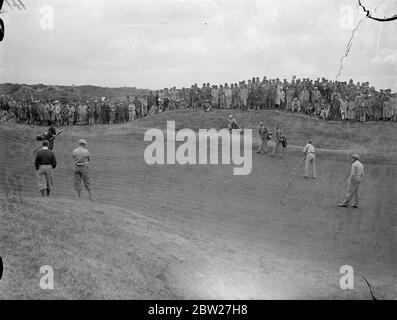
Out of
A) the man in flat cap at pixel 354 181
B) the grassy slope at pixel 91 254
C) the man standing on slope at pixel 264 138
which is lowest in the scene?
the grassy slope at pixel 91 254

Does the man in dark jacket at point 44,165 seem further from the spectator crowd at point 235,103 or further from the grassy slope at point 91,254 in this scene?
the spectator crowd at point 235,103

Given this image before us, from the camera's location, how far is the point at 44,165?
14.7 metres

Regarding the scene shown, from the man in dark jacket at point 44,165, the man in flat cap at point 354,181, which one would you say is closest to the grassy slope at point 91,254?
the man in dark jacket at point 44,165

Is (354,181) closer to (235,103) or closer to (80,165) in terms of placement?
(80,165)

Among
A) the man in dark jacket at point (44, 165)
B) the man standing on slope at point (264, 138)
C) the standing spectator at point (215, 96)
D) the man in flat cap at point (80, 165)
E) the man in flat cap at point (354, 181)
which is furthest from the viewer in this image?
the standing spectator at point (215, 96)

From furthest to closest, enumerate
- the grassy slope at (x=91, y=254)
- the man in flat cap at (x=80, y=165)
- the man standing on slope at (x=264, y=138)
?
the man standing on slope at (x=264, y=138), the man in flat cap at (x=80, y=165), the grassy slope at (x=91, y=254)

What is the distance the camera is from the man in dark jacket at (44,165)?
14.6 m

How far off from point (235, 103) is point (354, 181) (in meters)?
11.7

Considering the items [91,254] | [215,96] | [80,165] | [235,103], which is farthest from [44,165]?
[215,96]

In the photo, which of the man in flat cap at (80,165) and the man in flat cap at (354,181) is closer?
the man in flat cap at (80,165)

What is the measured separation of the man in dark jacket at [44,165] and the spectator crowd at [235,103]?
7985mm

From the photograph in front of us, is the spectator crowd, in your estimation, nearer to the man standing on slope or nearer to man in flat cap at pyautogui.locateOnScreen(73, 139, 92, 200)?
the man standing on slope

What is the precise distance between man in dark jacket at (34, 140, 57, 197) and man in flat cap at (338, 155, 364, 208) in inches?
326

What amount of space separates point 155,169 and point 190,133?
5.48 m
